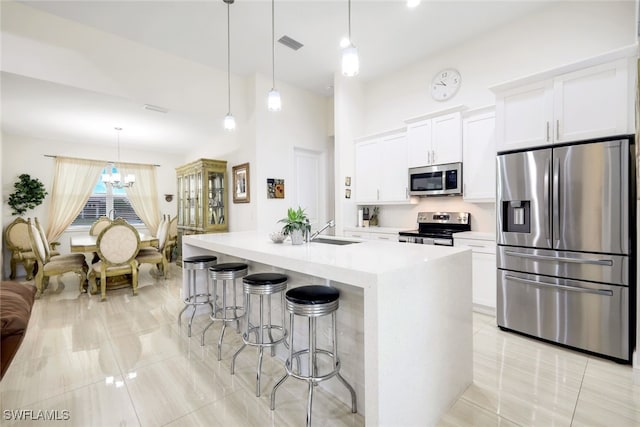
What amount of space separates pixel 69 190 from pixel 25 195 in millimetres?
765

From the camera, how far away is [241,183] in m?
4.92

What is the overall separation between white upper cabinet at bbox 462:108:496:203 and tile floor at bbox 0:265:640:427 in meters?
1.52

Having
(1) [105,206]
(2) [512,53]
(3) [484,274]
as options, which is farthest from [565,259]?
(1) [105,206]

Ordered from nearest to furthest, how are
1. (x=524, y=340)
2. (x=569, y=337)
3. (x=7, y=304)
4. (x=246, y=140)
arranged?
1. (x=7, y=304)
2. (x=569, y=337)
3. (x=524, y=340)
4. (x=246, y=140)

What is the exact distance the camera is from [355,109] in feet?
16.0

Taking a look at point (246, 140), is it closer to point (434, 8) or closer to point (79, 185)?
point (434, 8)

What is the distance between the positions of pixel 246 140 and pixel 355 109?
6.35 ft

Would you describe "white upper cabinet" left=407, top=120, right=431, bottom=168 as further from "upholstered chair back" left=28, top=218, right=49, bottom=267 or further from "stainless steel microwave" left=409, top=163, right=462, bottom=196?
"upholstered chair back" left=28, top=218, right=49, bottom=267

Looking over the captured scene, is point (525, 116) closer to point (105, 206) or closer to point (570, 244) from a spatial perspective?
point (570, 244)

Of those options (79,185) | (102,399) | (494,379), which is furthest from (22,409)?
(79,185)

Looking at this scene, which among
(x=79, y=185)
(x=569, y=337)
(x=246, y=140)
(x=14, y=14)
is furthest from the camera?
(x=79, y=185)

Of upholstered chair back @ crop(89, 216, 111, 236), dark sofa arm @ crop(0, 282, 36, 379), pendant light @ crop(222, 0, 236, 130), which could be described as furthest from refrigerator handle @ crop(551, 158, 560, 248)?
upholstered chair back @ crop(89, 216, 111, 236)

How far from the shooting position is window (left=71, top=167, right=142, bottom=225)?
21.2ft

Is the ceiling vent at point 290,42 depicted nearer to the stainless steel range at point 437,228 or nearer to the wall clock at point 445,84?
the wall clock at point 445,84
